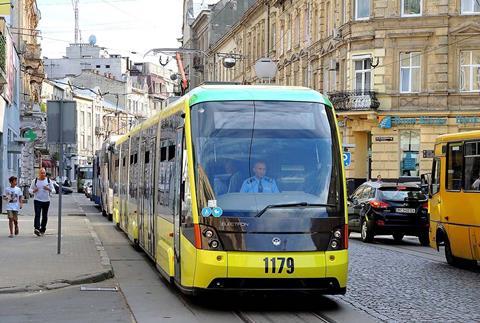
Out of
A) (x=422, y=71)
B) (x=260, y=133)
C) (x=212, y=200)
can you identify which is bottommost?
(x=212, y=200)

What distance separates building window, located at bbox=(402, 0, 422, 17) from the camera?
4228 cm

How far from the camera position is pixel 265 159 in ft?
37.2

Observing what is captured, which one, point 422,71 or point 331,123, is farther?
point 422,71

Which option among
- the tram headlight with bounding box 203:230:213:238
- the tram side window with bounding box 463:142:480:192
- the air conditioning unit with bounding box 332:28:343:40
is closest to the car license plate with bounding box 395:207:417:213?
the tram side window with bounding box 463:142:480:192

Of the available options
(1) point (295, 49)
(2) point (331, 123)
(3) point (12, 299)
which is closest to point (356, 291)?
(2) point (331, 123)

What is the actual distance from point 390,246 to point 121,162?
851 cm

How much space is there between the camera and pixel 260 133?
11.5 metres

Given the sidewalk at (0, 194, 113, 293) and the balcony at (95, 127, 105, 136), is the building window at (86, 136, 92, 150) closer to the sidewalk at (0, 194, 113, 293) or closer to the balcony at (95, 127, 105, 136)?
the balcony at (95, 127, 105, 136)

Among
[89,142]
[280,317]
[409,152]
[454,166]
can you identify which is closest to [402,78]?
[409,152]

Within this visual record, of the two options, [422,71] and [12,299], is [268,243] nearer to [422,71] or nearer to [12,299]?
[12,299]

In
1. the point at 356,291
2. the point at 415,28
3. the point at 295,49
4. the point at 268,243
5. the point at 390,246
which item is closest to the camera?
the point at 268,243

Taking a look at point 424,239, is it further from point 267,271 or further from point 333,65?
point 333,65

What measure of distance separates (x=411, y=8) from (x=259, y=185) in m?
33.2

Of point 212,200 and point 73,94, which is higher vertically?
point 73,94
